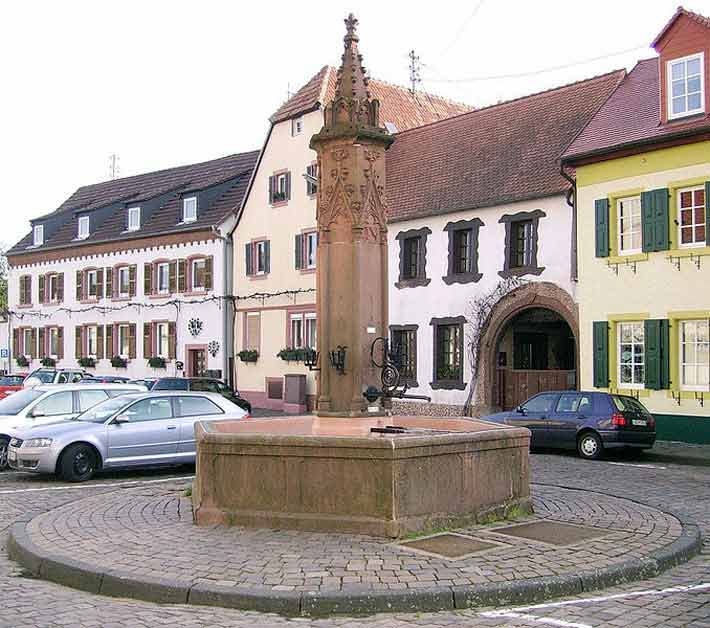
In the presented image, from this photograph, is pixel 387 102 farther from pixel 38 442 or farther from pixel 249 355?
pixel 38 442

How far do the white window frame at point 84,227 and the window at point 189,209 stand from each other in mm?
8697

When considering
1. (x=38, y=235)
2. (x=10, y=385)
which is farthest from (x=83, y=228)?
(x=10, y=385)

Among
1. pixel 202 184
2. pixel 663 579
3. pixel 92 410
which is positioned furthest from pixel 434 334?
pixel 663 579

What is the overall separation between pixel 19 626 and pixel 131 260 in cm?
4032

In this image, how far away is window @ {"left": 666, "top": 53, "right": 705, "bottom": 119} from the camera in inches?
924

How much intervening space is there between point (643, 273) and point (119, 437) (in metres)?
14.1

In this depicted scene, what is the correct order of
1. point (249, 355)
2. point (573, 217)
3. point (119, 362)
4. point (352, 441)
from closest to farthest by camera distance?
point (352, 441)
point (573, 217)
point (249, 355)
point (119, 362)

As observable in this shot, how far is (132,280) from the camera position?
45.9m

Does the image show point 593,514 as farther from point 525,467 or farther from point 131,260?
point 131,260

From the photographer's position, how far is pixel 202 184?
45000 mm

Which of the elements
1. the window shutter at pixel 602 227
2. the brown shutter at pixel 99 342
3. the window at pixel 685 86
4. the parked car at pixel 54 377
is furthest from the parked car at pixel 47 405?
the brown shutter at pixel 99 342

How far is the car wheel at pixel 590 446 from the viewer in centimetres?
2023

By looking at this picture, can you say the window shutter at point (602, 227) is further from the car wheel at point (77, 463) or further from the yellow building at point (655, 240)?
the car wheel at point (77, 463)

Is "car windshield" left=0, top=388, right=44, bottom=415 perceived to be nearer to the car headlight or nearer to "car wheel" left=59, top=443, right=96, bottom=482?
the car headlight
